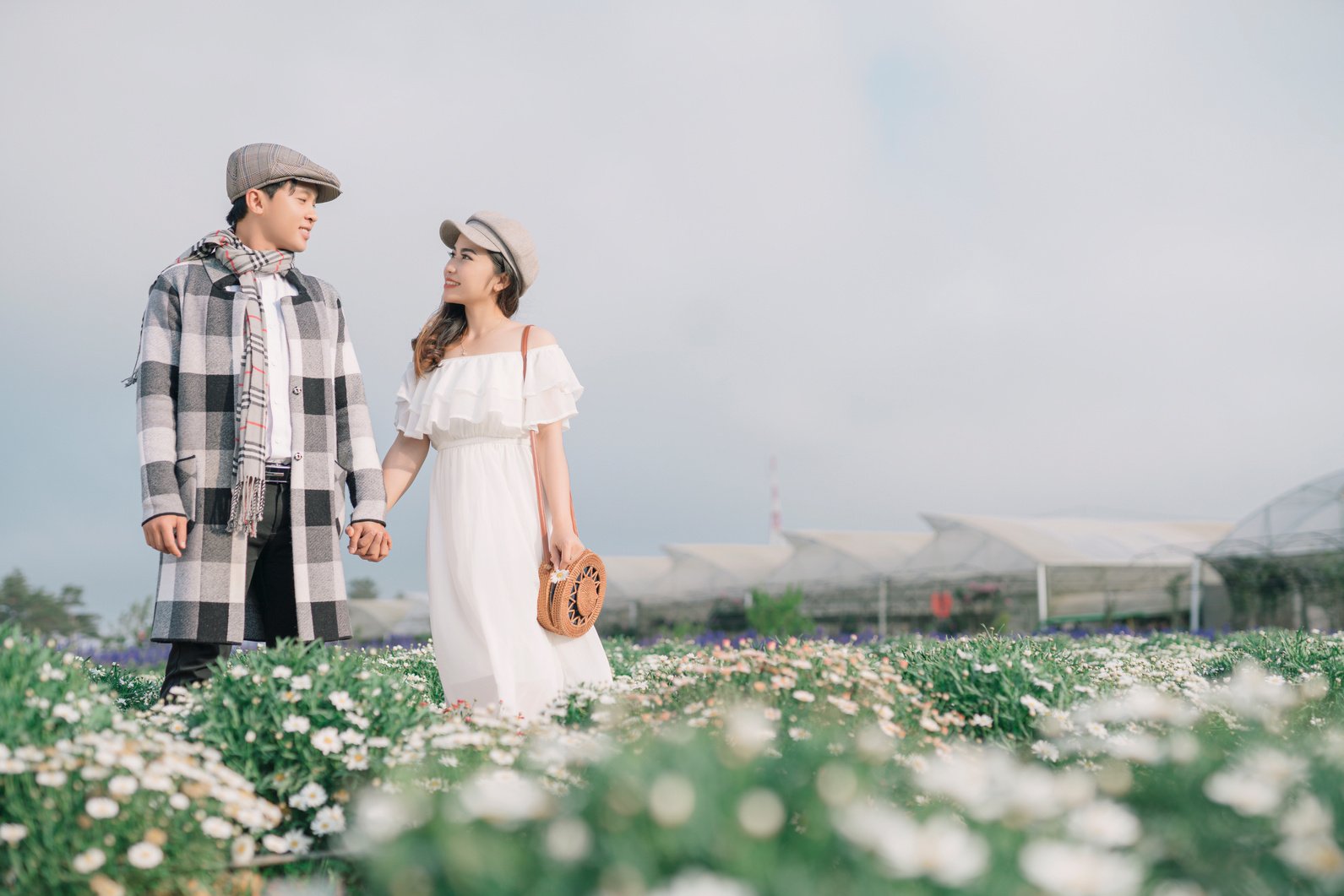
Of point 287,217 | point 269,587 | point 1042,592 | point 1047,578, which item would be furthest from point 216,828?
point 1047,578

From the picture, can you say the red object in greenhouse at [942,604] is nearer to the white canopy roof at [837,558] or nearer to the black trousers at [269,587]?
the white canopy roof at [837,558]

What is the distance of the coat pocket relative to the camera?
391 centimetres

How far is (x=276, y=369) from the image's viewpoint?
417cm

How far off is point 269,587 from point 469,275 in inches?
60.4

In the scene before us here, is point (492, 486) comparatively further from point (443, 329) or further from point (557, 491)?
point (443, 329)

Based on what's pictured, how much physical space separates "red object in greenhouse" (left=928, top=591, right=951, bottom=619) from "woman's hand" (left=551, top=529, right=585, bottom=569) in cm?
2208

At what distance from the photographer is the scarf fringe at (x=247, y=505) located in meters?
3.92

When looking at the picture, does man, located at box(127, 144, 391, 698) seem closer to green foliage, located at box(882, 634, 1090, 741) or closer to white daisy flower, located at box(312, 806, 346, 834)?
white daisy flower, located at box(312, 806, 346, 834)

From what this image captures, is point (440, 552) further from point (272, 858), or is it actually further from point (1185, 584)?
point (1185, 584)

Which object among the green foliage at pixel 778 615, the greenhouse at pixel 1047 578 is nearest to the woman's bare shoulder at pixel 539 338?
the green foliage at pixel 778 615

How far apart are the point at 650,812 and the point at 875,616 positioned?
89.5 feet

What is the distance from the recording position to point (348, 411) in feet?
14.3

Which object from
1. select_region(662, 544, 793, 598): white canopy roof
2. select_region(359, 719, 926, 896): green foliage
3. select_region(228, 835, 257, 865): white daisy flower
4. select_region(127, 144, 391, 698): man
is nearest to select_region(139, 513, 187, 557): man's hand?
select_region(127, 144, 391, 698): man

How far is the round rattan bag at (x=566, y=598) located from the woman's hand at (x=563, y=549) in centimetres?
2
